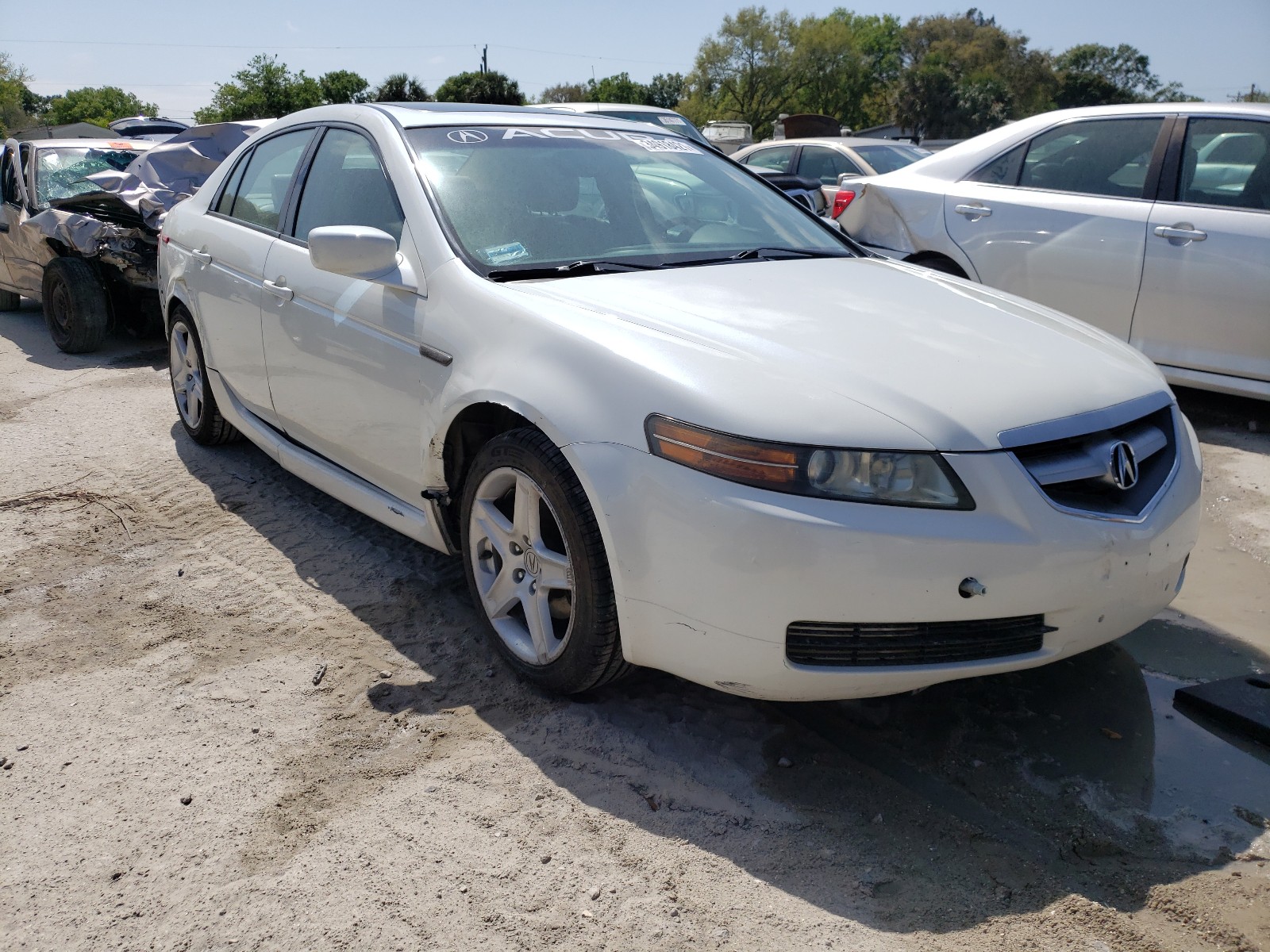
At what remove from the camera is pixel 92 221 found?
7.60 meters

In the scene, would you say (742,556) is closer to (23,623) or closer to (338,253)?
(338,253)

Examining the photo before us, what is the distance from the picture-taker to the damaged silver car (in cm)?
759

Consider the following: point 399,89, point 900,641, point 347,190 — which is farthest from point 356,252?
point 399,89

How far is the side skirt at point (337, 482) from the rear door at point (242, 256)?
76 mm

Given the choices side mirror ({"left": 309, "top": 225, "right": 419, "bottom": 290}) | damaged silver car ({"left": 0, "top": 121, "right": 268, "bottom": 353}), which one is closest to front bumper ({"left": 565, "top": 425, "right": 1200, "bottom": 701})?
side mirror ({"left": 309, "top": 225, "right": 419, "bottom": 290})

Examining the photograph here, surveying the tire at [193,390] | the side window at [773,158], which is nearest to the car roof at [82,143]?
the tire at [193,390]

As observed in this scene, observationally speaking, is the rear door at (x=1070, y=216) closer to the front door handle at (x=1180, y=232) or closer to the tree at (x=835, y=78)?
the front door handle at (x=1180, y=232)

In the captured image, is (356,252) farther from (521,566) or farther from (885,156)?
(885,156)

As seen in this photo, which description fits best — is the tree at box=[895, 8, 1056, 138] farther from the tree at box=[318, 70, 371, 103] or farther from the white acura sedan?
the white acura sedan

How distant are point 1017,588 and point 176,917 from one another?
1.90 meters

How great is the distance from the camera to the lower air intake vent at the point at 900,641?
2.31m

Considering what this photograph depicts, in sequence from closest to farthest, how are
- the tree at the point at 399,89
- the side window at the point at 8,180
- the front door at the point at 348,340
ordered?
the front door at the point at 348,340 < the side window at the point at 8,180 < the tree at the point at 399,89

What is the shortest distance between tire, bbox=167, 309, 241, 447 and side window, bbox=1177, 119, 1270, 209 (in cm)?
489

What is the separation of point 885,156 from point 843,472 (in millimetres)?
10804
